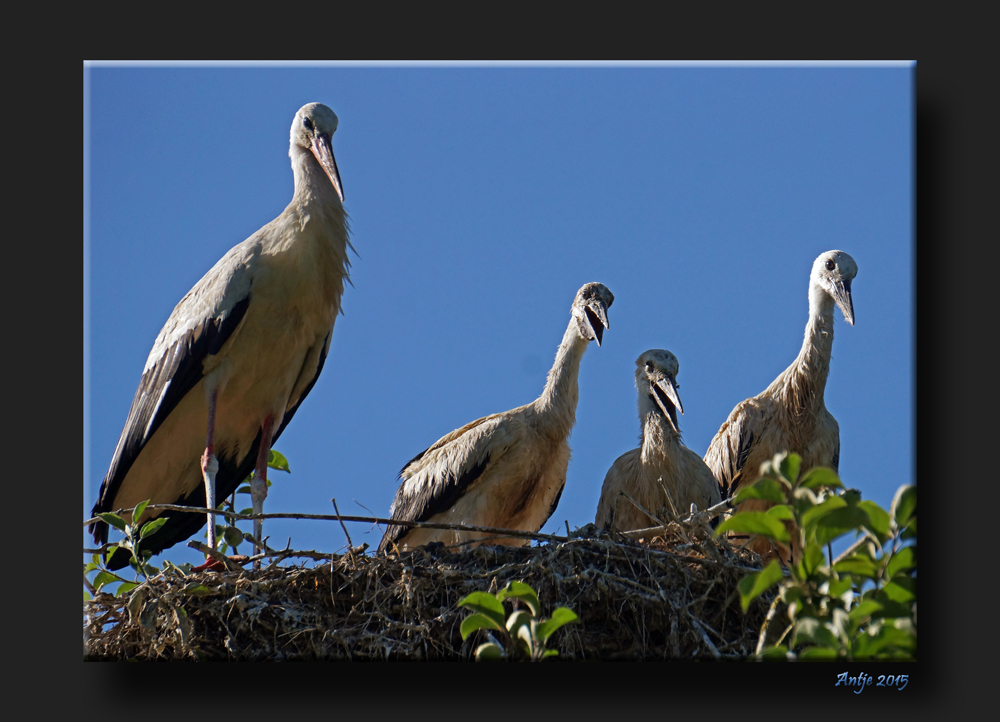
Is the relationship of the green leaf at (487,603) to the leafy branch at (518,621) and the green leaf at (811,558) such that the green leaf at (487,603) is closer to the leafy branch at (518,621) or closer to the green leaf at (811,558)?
the leafy branch at (518,621)

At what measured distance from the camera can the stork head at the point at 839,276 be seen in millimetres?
4504

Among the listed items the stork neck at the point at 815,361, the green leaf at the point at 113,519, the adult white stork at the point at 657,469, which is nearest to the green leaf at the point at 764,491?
the green leaf at the point at 113,519

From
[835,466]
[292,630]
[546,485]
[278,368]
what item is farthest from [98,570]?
[835,466]

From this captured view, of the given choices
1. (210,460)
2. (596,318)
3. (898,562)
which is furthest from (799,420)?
(898,562)

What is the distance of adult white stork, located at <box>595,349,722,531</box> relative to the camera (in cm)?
450

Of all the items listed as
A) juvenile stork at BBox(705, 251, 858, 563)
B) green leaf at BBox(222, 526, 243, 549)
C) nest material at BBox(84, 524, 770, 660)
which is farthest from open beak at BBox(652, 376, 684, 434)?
green leaf at BBox(222, 526, 243, 549)

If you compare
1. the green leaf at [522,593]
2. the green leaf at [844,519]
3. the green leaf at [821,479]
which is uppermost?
the green leaf at [821,479]

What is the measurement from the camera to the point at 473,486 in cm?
443

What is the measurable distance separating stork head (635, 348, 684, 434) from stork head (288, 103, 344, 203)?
4.61ft

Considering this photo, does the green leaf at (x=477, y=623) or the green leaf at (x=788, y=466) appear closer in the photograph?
the green leaf at (x=788, y=466)

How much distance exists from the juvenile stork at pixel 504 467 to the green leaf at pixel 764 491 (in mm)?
Result: 2021

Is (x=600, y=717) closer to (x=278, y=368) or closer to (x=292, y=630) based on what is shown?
(x=292, y=630)
